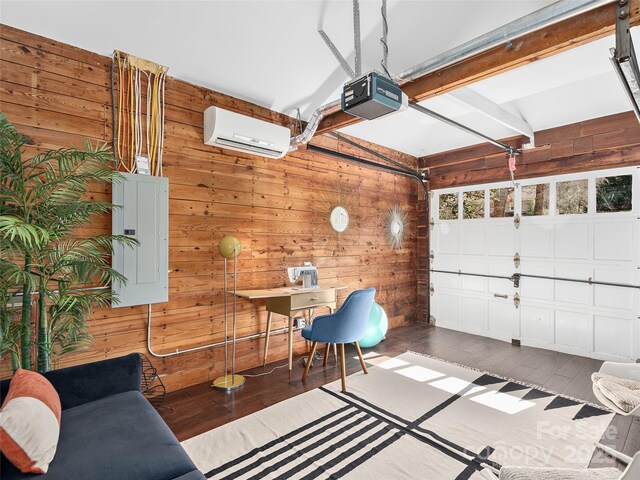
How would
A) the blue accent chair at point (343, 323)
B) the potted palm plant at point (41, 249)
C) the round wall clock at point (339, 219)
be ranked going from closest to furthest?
the potted palm plant at point (41, 249) < the blue accent chair at point (343, 323) < the round wall clock at point (339, 219)

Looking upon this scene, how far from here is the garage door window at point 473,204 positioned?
16.8ft

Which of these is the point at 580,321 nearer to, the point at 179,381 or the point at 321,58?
the point at 321,58

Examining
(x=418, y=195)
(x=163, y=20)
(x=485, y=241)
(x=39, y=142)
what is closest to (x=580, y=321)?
(x=485, y=241)

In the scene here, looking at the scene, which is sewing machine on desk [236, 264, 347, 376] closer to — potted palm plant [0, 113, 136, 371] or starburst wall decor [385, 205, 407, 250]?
potted palm plant [0, 113, 136, 371]

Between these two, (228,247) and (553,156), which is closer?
(228,247)

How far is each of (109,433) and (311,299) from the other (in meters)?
2.08

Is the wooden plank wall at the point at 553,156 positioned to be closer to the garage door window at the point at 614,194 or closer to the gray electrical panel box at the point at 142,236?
the garage door window at the point at 614,194

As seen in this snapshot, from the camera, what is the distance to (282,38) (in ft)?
8.38

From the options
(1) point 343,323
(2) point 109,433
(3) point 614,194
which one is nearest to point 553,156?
(3) point 614,194

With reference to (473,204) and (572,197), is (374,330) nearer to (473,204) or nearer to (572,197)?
(473,204)

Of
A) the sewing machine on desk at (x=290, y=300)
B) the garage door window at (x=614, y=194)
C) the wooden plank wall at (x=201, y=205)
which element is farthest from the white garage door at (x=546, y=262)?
the sewing machine on desk at (x=290, y=300)

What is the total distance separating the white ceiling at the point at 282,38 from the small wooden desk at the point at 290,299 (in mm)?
1950

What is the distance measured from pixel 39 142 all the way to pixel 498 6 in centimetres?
322

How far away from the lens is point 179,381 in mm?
3061
